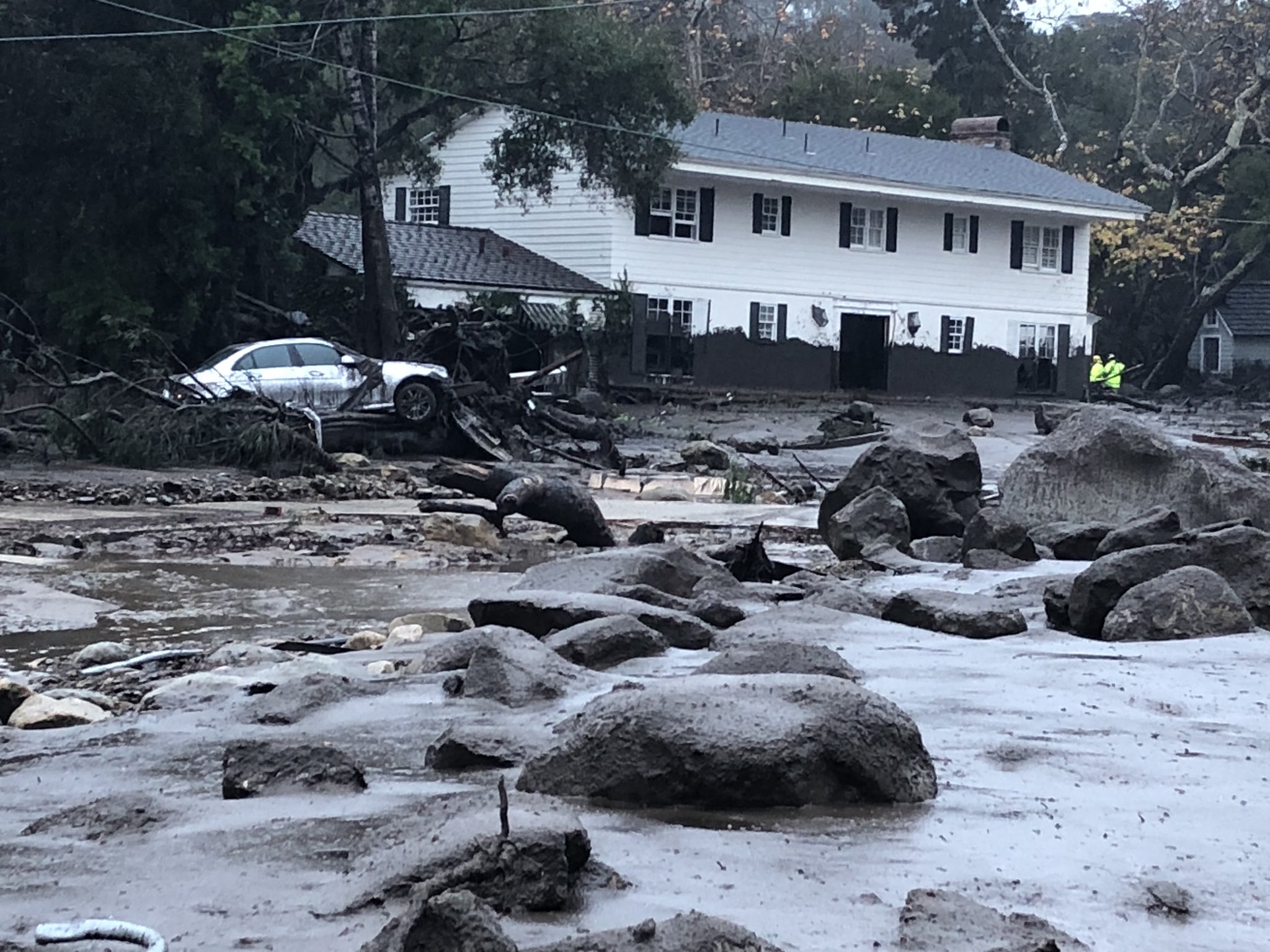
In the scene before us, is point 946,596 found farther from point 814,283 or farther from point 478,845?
point 814,283

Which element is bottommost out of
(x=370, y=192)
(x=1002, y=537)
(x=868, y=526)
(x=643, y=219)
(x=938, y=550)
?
(x=938, y=550)

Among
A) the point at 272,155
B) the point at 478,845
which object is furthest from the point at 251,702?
the point at 272,155

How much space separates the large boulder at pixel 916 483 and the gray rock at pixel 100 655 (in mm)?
6892

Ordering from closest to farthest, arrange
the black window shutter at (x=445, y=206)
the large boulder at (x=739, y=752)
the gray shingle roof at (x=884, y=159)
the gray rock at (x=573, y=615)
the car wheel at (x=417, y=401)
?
the large boulder at (x=739, y=752)
the gray rock at (x=573, y=615)
the car wheel at (x=417, y=401)
the gray shingle roof at (x=884, y=159)
the black window shutter at (x=445, y=206)

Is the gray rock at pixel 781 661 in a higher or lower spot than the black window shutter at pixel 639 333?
lower

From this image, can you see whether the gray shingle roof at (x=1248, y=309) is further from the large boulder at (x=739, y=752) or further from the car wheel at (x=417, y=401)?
the large boulder at (x=739, y=752)

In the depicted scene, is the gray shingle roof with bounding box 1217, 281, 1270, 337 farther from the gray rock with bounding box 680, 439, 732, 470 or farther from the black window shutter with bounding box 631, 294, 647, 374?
the gray rock with bounding box 680, 439, 732, 470

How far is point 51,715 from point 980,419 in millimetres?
31513

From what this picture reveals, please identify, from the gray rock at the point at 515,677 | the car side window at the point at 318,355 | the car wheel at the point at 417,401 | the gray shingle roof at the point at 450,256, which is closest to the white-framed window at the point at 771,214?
the gray shingle roof at the point at 450,256

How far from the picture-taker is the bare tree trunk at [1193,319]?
51.7 metres

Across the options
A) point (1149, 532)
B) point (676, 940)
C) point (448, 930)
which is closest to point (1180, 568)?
point (1149, 532)

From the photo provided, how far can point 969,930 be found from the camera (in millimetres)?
3453

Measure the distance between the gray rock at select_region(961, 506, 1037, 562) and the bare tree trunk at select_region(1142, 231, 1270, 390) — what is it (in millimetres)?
42905

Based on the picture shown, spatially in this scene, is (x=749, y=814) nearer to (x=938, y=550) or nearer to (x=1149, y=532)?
(x=1149, y=532)
